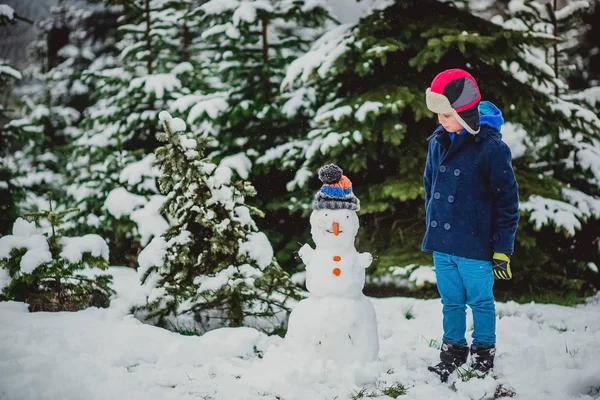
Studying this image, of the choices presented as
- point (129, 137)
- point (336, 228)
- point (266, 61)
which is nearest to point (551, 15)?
point (266, 61)

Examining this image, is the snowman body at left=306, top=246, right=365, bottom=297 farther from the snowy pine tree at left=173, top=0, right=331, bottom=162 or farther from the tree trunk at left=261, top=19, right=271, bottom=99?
the tree trunk at left=261, top=19, right=271, bottom=99

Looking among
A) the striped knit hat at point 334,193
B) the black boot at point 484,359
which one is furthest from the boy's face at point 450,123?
the black boot at point 484,359

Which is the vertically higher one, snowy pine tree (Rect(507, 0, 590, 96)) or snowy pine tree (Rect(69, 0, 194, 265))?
snowy pine tree (Rect(507, 0, 590, 96))

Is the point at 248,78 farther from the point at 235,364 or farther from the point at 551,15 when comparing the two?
the point at 235,364

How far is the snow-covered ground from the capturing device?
104 inches

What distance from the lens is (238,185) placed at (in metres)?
4.30

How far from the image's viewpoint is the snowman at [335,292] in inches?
119

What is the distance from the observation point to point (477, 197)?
296cm

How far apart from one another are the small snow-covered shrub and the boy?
2974 mm

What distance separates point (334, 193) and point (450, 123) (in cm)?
90

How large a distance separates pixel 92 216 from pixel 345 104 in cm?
405

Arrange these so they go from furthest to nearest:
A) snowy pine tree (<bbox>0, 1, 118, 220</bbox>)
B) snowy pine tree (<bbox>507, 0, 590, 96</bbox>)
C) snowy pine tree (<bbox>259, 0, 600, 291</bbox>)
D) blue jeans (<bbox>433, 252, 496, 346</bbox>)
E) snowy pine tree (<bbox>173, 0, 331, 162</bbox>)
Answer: snowy pine tree (<bbox>0, 1, 118, 220</bbox>), snowy pine tree (<bbox>507, 0, 590, 96</bbox>), snowy pine tree (<bbox>173, 0, 331, 162</bbox>), snowy pine tree (<bbox>259, 0, 600, 291</bbox>), blue jeans (<bbox>433, 252, 496, 346</bbox>)

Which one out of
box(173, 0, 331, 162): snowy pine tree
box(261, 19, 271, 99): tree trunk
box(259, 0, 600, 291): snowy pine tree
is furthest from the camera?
box(261, 19, 271, 99): tree trunk

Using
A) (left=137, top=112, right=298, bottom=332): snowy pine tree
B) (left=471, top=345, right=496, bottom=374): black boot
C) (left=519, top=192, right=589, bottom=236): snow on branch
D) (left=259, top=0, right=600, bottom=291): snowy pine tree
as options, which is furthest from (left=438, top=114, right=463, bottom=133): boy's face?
(left=519, top=192, right=589, bottom=236): snow on branch
